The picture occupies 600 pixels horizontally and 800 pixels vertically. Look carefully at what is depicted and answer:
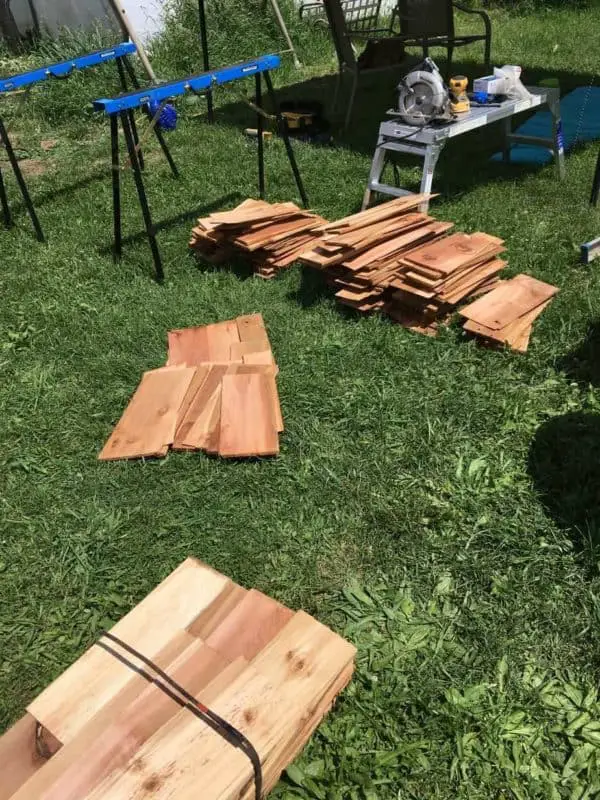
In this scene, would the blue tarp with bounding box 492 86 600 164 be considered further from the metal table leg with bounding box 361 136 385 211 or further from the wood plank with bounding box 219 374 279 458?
the wood plank with bounding box 219 374 279 458

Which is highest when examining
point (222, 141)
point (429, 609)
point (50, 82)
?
point (50, 82)

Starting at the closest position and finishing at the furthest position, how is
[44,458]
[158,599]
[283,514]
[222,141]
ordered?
[158,599] < [283,514] < [44,458] < [222,141]

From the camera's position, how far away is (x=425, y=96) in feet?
16.5

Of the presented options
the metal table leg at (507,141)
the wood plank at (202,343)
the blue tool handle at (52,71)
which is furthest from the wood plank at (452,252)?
the blue tool handle at (52,71)

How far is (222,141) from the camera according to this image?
7.89m

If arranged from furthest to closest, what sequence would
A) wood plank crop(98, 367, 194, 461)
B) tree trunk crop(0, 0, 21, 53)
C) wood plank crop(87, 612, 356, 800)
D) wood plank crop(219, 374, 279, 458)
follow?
tree trunk crop(0, 0, 21, 53) → wood plank crop(98, 367, 194, 461) → wood plank crop(219, 374, 279, 458) → wood plank crop(87, 612, 356, 800)

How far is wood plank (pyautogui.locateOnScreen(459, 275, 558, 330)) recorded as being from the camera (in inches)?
A: 154

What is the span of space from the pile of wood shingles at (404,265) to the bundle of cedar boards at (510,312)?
0.15 metres

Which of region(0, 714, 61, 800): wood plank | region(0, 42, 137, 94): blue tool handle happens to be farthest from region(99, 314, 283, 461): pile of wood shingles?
region(0, 42, 137, 94): blue tool handle

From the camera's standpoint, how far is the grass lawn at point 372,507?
2.29 meters

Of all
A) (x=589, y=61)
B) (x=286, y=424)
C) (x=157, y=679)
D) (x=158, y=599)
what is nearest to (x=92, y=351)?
(x=286, y=424)

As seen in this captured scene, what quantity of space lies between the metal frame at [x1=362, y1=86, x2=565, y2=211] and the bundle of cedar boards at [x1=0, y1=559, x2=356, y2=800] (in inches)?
147

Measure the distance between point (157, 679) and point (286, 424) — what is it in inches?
66.2

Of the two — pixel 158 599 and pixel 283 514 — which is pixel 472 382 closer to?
pixel 283 514
